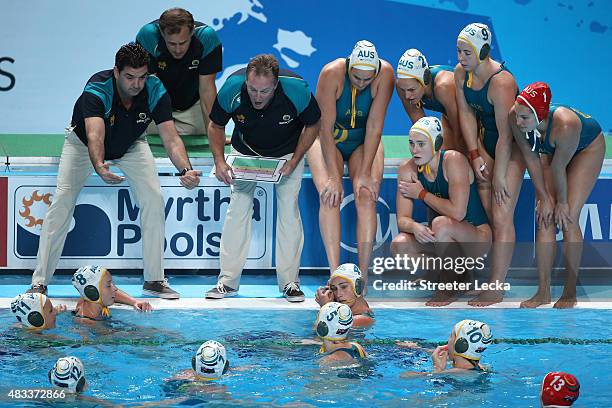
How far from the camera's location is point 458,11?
11.6 m

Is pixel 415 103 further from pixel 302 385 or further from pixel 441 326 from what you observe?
pixel 302 385

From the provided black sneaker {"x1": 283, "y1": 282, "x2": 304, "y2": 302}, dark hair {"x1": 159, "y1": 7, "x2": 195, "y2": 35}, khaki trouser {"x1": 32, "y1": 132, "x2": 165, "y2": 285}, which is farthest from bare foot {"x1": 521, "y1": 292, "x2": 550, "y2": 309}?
dark hair {"x1": 159, "y1": 7, "x2": 195, "y2": 35}

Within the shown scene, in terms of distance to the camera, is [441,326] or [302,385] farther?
[441,326]

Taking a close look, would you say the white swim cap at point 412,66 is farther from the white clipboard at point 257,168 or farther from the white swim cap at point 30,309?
the white swim cap at point 30,309

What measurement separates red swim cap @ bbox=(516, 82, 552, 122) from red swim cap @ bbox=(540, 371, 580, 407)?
2607mm

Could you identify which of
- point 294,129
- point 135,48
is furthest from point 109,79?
point 294,129

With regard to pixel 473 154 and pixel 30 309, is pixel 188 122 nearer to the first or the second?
pixel 473 154

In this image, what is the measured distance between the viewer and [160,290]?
28.8 feet

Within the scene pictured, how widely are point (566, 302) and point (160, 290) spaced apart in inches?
121

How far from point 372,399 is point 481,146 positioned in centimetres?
293

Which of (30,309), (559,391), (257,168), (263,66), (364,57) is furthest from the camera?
(257,168)

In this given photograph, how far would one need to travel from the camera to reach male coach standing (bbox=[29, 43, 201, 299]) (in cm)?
830

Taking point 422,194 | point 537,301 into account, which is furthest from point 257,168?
point 537,301

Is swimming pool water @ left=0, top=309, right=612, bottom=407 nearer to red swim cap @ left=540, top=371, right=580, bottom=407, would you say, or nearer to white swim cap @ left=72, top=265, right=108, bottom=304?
white swim cap @ left=72, top=265, right=108, bottom=304
